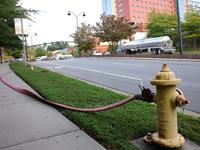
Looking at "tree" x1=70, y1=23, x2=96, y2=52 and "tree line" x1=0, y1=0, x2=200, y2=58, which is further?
"tree" x1=70, y1=23, x2=96, y2=52

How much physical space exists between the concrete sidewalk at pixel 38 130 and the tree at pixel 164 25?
119 feet

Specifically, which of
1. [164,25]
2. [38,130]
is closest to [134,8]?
[164,25]

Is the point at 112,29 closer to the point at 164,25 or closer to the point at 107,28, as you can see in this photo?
the point at 107,28

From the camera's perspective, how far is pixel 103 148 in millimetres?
2553

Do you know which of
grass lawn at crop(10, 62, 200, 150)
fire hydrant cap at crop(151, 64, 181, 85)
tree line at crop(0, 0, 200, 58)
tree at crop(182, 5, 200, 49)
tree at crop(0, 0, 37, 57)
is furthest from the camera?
tree at crop(182, 5, 200, 49)

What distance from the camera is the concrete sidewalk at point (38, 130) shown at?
2650 millimetres

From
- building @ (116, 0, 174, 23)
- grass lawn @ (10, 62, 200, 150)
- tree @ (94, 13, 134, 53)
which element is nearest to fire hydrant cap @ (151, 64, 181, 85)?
grass lawn @ (10, 62, 200, 150)

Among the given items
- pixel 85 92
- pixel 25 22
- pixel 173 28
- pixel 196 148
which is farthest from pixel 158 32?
pixel 196 148

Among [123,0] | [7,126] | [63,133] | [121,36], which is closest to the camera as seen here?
[63,133]

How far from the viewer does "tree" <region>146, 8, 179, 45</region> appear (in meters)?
36.7

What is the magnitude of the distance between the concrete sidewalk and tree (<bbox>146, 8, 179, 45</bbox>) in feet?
119

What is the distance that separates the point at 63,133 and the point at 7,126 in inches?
43.3

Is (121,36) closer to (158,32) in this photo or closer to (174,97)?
(158,32)

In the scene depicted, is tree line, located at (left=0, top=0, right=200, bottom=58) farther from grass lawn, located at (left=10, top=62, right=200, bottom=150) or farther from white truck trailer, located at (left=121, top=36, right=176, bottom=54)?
grass lawn, located at (left=10, top=62, right=200, bottom=150)
